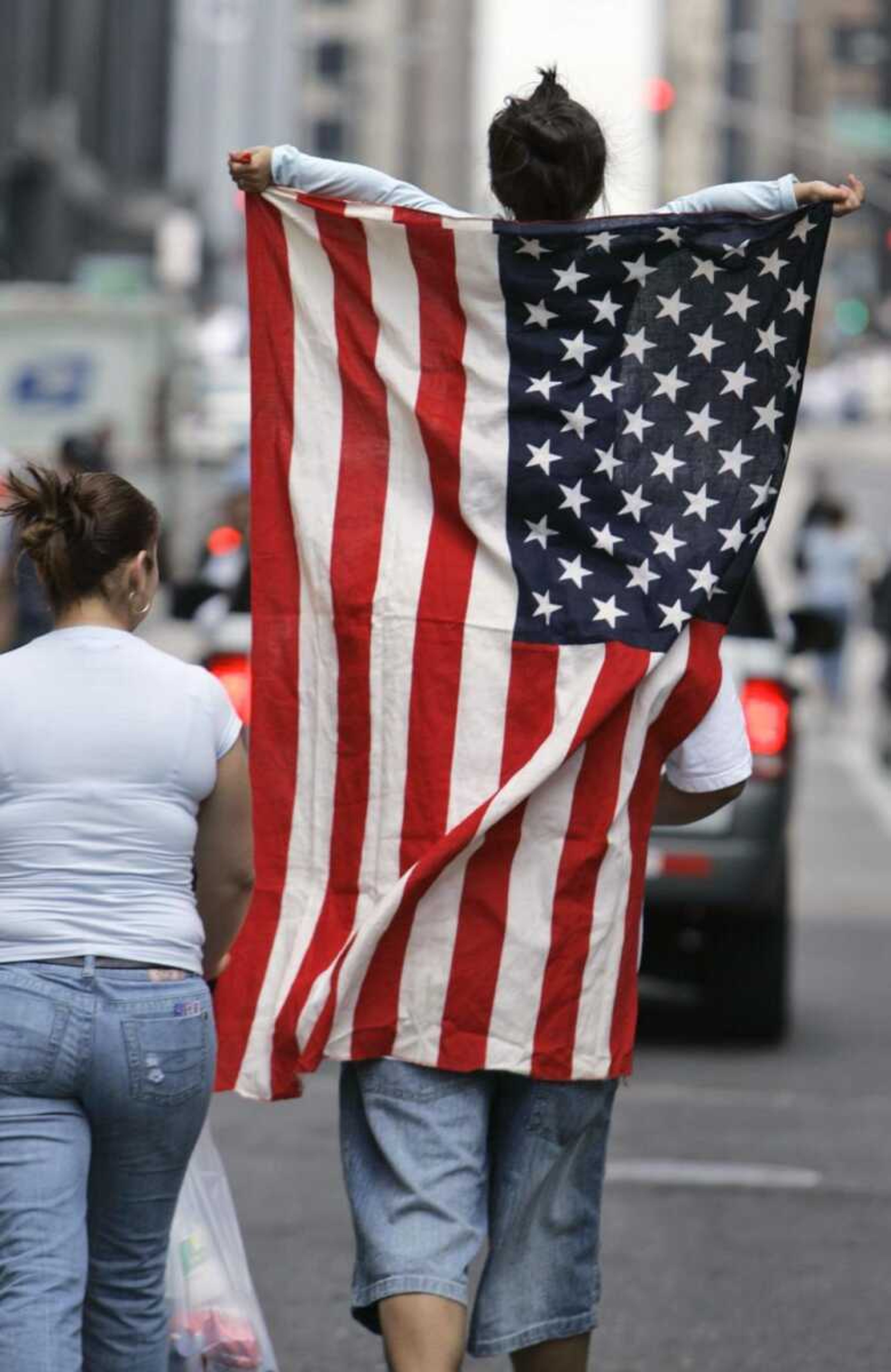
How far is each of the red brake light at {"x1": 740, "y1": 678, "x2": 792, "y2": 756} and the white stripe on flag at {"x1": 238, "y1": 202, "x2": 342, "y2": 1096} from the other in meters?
4.98

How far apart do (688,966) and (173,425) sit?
73.5 feet

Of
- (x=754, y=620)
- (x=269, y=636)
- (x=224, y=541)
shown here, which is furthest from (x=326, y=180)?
(x=224, y=541)

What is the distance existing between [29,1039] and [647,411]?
133 cm

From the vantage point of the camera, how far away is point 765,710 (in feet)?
30.4

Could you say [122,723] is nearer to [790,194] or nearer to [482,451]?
[482,451]

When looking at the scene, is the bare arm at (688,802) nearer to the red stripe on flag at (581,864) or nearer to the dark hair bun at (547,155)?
the red stripe on flag at (581,864)

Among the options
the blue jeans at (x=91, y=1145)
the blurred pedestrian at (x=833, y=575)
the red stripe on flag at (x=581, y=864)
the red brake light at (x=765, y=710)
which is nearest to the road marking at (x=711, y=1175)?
the red brake light at (x=765, y=710)

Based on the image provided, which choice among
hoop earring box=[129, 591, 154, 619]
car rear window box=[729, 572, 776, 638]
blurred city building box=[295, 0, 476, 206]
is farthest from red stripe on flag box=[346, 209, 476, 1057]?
blurred city building box=[295, 0, 476, 206]

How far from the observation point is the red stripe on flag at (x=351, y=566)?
430 centimetres

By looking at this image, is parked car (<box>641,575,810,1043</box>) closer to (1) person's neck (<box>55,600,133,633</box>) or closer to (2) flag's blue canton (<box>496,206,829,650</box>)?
(2) flag's blue canton (<box>496,206,829,650</box>)

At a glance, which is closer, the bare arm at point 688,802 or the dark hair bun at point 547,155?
the dark hair bun at point 547,155

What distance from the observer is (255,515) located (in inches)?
174

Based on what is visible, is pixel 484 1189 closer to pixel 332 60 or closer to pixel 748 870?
pixel 748 870

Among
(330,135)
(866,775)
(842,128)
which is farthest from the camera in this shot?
(330,135)
